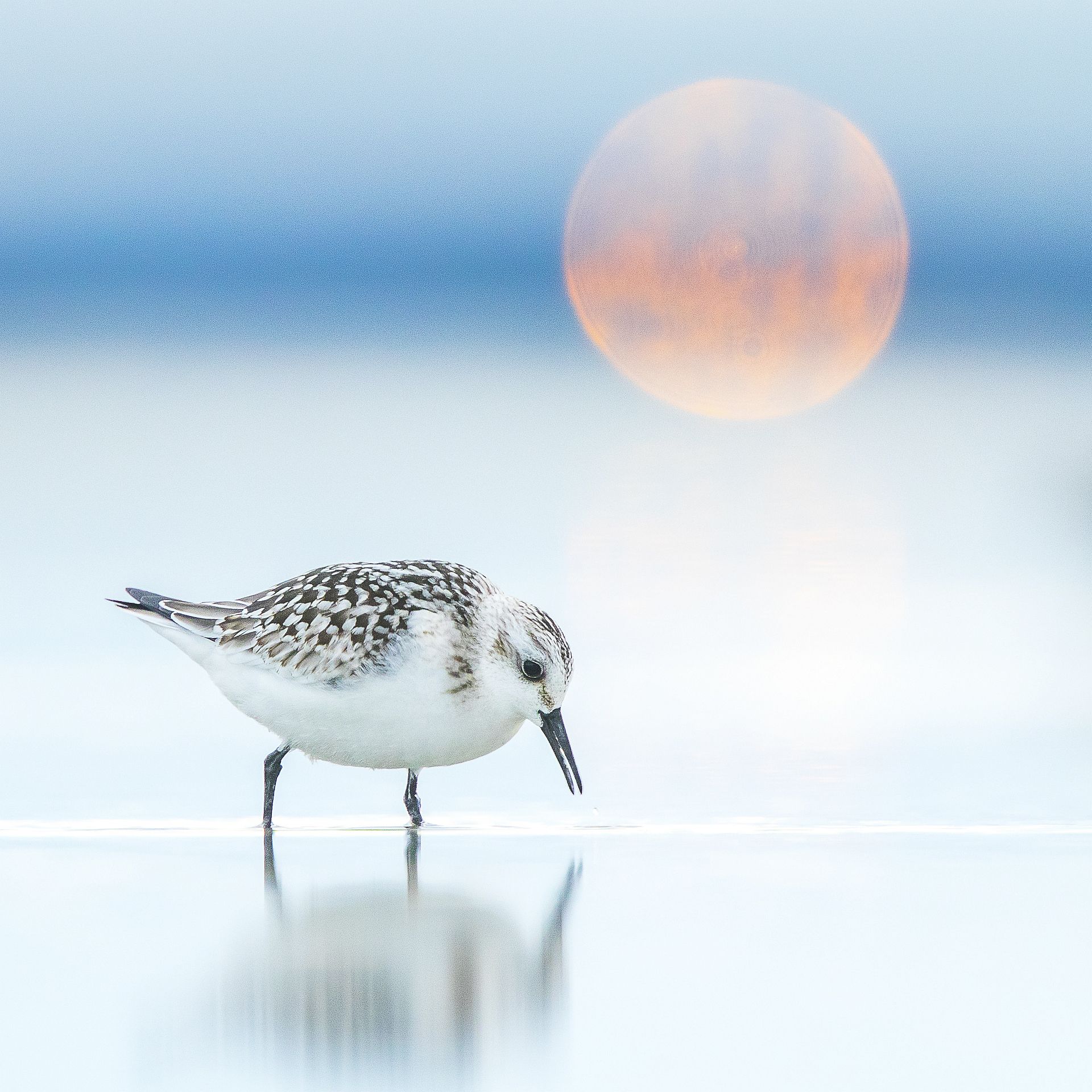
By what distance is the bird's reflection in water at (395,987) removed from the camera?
254cm

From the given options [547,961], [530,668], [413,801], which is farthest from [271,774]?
[547,961]

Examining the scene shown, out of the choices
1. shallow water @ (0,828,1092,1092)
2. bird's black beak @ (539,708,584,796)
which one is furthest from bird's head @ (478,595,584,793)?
shallow water @ (0,828,1092,1092)

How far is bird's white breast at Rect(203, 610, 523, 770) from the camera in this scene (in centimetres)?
391

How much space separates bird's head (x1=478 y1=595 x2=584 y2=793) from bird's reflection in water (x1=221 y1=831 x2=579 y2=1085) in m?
0.58

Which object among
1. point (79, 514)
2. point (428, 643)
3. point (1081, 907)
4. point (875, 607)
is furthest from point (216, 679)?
point (79, 514)

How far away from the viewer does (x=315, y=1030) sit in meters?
2.62

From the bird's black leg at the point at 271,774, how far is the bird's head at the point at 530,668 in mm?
592

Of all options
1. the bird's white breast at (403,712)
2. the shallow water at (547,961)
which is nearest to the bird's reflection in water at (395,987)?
the shallow water at (547,961)

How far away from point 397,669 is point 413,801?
409 mm

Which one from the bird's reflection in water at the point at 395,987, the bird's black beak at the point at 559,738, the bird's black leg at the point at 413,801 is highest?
the bird's black beak at the point at 559,738

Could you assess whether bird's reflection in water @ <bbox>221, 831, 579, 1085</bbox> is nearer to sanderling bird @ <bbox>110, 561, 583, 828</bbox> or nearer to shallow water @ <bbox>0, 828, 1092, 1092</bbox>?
shallow water @ <bbox>0, 828, 1092, 1092</bbox>

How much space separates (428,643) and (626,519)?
4.58m

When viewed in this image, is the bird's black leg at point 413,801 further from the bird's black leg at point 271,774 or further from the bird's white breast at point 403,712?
the bird's black leg at point 271,774

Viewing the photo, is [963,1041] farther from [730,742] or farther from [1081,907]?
[730,742]
